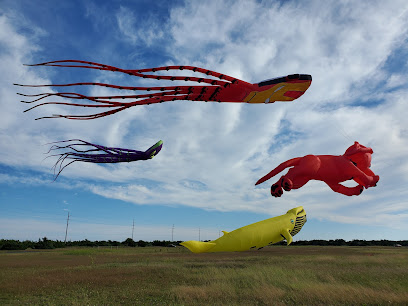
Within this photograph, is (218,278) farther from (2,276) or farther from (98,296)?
(2,276)

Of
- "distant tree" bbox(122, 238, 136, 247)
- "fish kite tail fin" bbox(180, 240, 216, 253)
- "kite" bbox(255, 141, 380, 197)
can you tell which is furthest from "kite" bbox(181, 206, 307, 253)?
"distant tree" bbox(122, 238, 136, 247)

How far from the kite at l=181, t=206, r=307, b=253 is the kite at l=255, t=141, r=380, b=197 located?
2175 mm

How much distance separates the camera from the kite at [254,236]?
9312mm

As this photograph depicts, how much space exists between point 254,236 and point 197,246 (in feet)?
6.42

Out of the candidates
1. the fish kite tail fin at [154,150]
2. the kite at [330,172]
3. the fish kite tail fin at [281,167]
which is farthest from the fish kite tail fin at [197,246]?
the fish kite tail fin at [154,150]

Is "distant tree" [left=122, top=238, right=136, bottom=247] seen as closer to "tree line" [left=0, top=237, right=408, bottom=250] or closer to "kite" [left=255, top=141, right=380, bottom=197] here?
"tree line" [left=0, top=237, right=408, bottom=250]

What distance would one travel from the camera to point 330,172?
848cm

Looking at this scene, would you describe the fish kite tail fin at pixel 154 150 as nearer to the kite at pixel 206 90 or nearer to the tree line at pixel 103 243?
the kite at pixel 206 90

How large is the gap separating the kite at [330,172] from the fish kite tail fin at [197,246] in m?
2.77

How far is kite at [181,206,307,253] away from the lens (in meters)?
9.31

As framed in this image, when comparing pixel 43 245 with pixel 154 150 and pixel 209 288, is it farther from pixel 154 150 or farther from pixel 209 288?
pixel 154 150

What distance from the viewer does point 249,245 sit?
9.46 metres

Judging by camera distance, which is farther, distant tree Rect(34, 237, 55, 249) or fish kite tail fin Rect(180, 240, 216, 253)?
distant tree Rect(34, 237, 55, 249)

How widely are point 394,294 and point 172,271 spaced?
18.1 metres
